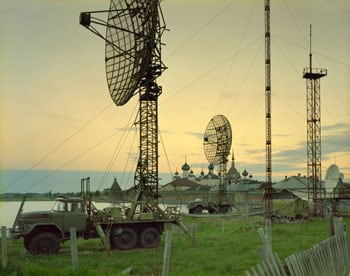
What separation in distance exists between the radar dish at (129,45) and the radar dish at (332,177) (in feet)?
65.4

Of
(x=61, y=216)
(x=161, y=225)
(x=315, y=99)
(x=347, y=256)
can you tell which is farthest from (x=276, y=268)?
(x=315, y=99)

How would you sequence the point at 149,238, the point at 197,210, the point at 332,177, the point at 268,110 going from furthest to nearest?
the point at 197,210 < the point at 332,177 < the point at 268,110 < the point at 149,238

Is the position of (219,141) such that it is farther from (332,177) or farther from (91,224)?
(91,224)

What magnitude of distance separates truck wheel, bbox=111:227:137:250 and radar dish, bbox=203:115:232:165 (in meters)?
24.0

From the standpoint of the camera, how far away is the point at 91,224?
59.1ft

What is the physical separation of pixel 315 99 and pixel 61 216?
25.9m

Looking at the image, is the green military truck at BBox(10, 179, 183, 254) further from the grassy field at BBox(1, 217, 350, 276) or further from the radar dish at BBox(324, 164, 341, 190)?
the radar dish at BBox(324, 164, 341, 190)

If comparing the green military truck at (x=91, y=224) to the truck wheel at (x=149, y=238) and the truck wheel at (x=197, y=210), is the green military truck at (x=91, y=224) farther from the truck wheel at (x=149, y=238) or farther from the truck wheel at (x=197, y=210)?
the truck wheel at (x=197, y=210)

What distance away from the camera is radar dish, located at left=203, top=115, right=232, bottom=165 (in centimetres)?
4197

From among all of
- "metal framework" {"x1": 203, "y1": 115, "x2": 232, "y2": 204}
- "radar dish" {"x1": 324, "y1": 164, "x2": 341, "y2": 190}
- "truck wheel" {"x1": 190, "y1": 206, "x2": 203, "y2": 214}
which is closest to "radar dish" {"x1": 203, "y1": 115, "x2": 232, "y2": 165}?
"metal framework" {"x1": 203, "y1": 115, "x2": 232, "y2": 204}

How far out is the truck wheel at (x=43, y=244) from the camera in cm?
1628

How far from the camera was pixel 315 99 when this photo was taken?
3797cm

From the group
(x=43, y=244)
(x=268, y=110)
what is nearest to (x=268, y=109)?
(x=268, y=110)

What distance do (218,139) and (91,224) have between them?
25.6 m
